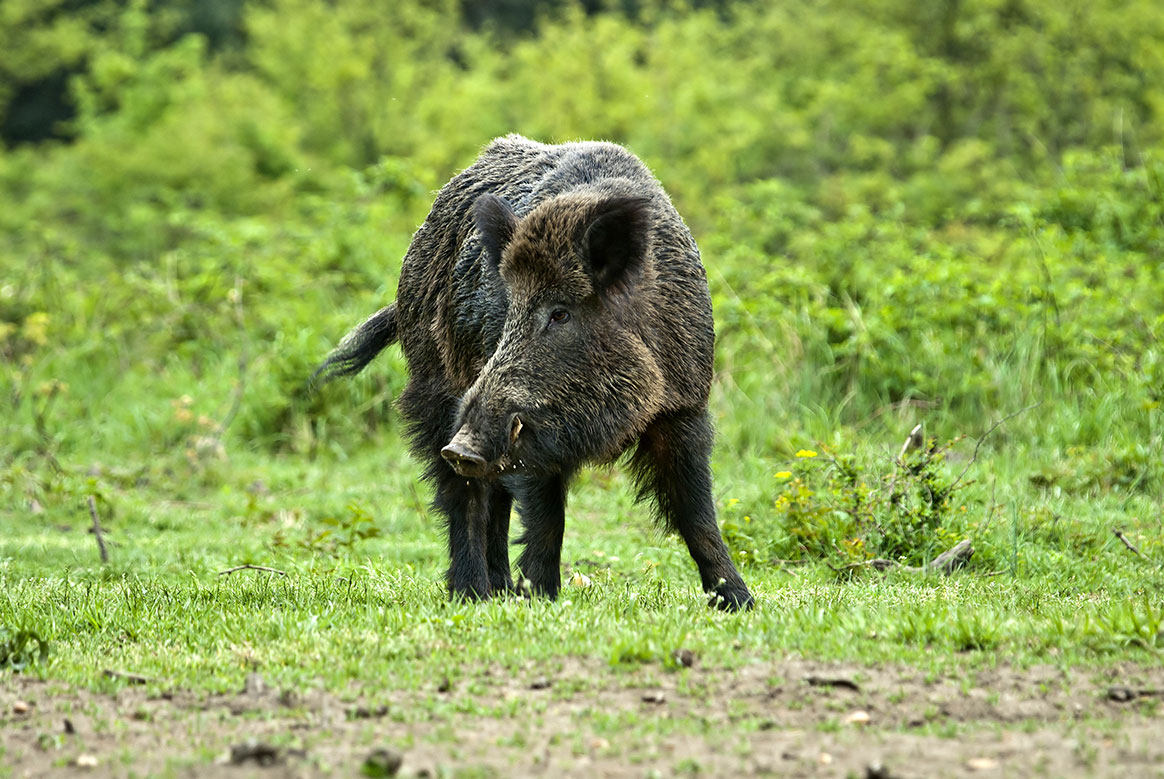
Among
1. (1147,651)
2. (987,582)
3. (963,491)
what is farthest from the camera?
(963,491)

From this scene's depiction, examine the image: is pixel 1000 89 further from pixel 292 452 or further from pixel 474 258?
pixel 474 258

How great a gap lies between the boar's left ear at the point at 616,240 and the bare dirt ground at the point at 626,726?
5.95 ft

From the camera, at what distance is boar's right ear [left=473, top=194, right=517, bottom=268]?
5.55 m

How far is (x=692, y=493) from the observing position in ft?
18.6

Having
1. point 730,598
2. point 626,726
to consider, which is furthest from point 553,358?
point 626,726

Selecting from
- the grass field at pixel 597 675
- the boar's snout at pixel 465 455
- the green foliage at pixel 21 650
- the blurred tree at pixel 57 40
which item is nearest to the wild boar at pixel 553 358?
the boar's snout at pixel 465 455

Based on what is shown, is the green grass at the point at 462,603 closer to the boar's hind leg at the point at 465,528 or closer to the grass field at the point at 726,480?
the grass field at the point at 726,480

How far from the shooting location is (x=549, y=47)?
3067 centimetres

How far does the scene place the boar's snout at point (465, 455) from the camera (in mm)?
4889

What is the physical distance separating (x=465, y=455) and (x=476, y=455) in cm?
6

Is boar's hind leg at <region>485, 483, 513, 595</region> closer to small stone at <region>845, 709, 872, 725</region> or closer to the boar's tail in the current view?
the boar's tail

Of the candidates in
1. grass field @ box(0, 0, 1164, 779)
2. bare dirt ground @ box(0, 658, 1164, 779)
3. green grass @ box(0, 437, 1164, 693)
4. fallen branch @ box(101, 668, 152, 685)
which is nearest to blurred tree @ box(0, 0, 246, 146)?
grass field @ box(0, 0, 1164, 779)

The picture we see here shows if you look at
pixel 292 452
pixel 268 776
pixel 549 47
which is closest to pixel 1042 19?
pixel 549 47

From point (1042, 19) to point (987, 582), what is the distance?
69.9 ft
